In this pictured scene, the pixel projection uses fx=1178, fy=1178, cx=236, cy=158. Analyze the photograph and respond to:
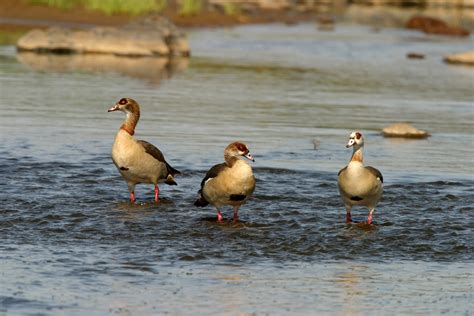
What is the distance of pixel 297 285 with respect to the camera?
1087cm

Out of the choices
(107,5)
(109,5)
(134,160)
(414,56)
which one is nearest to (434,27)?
(109,5)

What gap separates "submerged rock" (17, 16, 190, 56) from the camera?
37.2m

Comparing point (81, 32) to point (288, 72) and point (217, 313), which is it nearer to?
point (288, 72)

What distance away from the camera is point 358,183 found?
1391 centimetres

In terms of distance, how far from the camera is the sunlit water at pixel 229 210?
Result: 34.4 feet

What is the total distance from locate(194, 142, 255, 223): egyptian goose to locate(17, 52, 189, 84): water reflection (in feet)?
53.0

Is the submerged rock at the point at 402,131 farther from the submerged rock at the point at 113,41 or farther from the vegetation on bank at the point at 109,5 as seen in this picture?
the vegetation on bank at the point at 109,5

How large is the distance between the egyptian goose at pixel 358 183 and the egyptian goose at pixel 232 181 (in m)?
1.12

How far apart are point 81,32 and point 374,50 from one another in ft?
42.8

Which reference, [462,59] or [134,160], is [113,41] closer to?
[462,59]

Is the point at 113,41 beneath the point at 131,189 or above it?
above

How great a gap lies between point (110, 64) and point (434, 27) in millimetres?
30192

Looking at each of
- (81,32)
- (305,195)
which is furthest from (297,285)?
(81,32)

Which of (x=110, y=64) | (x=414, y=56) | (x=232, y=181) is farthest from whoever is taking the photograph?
(x=414, y=56)
